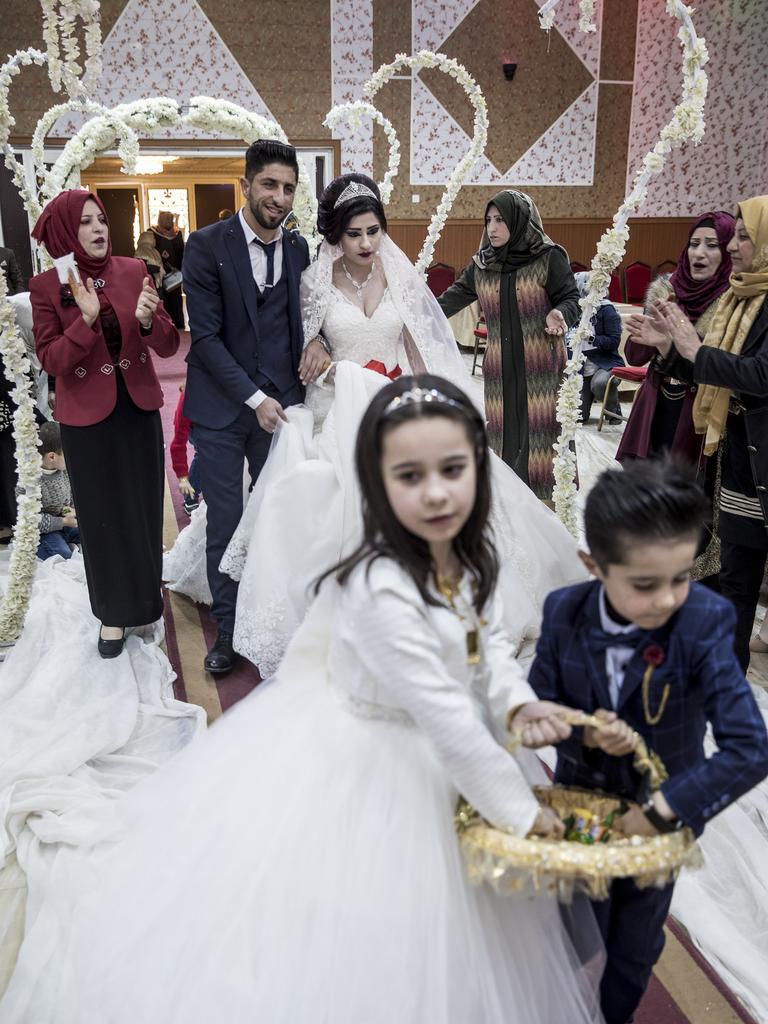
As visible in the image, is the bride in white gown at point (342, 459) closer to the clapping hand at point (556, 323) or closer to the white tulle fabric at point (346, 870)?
the clapping hand at point (556, 323)

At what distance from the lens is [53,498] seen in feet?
12.9

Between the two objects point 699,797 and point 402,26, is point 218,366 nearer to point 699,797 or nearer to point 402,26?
Result: point 699,797

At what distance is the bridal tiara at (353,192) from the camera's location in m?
2.90

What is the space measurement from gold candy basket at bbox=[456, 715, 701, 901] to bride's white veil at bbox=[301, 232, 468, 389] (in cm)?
195

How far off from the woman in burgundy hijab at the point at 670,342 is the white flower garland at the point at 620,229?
A: 0.67 feet

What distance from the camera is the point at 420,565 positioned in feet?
4.19

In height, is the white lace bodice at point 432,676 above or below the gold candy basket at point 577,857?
above

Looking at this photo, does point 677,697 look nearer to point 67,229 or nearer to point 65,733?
point 65,733

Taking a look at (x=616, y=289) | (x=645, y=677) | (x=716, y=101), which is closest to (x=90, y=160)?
(x=645, y=677)

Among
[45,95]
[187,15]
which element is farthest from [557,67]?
[45,95]

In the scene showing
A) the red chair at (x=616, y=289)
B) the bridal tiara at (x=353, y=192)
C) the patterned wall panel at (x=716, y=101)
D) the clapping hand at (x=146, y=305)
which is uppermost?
the patterned wall panel at (x=716, y=101)

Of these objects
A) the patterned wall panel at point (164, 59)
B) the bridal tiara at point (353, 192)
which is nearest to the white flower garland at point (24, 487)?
the bridal tiara at point (353, 192)

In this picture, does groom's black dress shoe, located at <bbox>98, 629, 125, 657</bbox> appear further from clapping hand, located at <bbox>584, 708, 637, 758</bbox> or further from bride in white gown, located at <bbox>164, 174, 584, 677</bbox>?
clapping hand, located at <bbox>584, 708, 637, 758</bbox>

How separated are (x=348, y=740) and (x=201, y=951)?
0.39 metres
